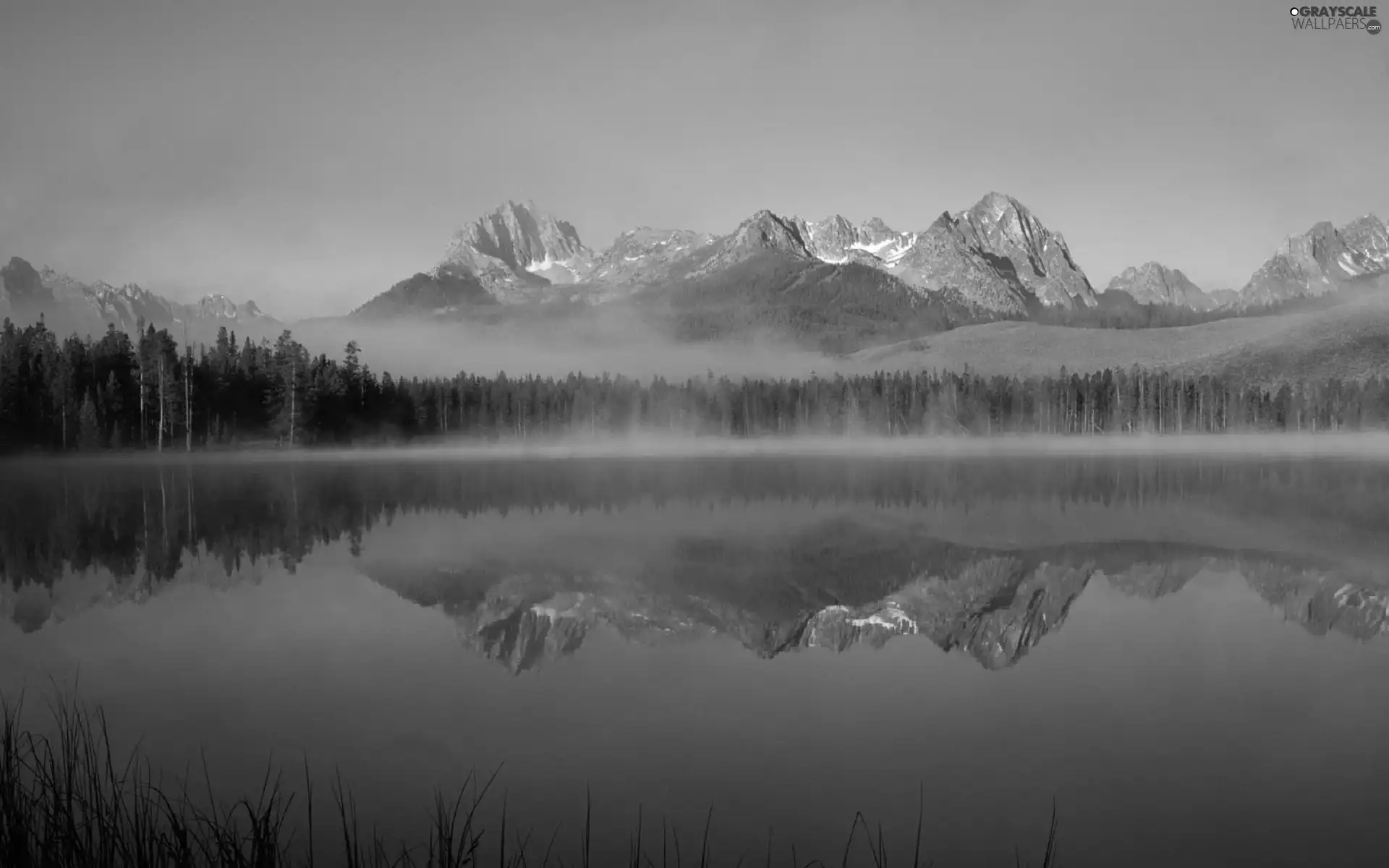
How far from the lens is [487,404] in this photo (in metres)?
136

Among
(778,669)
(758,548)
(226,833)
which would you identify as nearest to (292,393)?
(758,548)

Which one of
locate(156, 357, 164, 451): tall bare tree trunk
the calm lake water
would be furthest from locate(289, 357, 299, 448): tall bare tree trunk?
the calm lake water

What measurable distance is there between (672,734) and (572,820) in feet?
8.19

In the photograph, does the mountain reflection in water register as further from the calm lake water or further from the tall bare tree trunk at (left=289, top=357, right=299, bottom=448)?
the tall bare tree trunk at (left=289, top=357, right=299, bottom=448)

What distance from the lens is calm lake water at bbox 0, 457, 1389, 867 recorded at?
9.57m

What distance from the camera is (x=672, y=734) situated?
11.6 metres

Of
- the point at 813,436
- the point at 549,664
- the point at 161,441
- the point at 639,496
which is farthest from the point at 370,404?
the point at 549,664

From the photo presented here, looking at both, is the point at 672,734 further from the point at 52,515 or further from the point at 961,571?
the point at 52,515

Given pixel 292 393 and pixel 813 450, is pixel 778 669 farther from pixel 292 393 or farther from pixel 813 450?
pixel 813 450

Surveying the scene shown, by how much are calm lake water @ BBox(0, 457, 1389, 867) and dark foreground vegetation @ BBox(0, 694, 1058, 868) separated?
257mm

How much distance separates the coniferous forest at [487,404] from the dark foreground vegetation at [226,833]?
8560 cm

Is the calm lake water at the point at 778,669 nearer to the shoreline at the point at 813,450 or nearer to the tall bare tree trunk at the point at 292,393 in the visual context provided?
the shoreline at the point at 813,450

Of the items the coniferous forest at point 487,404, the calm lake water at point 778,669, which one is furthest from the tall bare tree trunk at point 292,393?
the calm lake water at point 778,669

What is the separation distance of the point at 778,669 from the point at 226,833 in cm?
876
